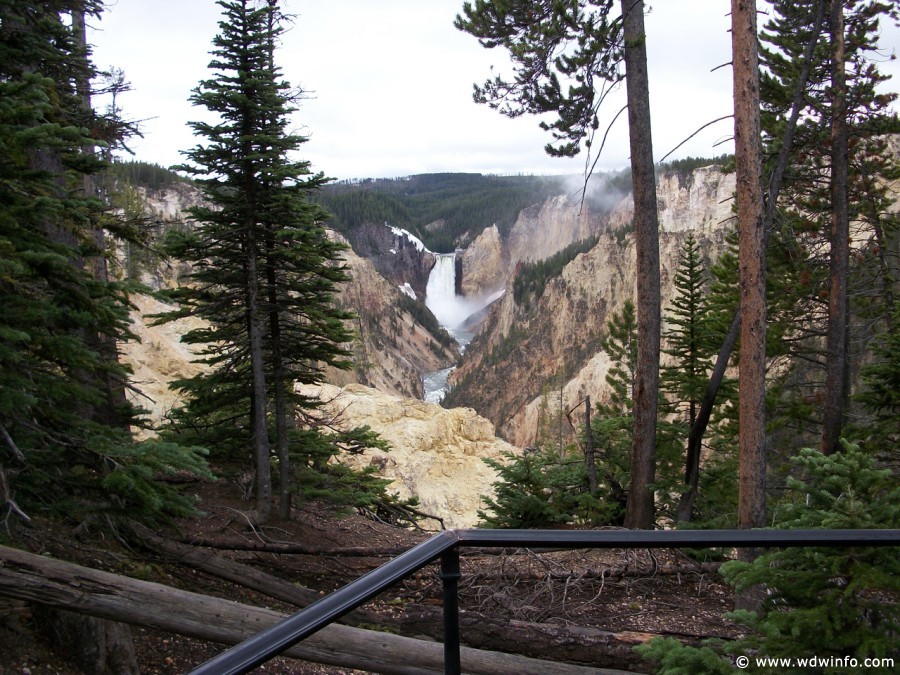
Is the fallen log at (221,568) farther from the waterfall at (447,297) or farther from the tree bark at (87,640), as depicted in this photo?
the waterfall at (447,297)

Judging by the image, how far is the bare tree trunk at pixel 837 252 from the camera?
11.4 m

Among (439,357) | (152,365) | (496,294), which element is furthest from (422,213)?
(152,365)

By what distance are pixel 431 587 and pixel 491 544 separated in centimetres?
502

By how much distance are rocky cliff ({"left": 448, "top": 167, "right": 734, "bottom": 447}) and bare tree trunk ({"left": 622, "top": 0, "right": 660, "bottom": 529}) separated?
4807 centimetres

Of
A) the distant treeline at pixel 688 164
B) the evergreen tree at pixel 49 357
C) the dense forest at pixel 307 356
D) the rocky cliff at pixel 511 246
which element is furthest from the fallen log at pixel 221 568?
the rocky cliff at pixel 511 246

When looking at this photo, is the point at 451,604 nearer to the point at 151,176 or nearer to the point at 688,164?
the point at 151,176

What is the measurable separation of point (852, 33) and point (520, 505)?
1148 centimetres

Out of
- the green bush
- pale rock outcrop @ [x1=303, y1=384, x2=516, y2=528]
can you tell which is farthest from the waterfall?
the green bush

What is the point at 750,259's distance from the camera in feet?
22.1

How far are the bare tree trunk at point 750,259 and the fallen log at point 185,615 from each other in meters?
3.98

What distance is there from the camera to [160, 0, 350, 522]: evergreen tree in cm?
826

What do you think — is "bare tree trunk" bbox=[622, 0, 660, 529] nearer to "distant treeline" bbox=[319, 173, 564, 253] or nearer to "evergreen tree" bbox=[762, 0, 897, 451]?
"evergreen tree" bbox=[762, 0, 897, 451]

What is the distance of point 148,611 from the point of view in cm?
342

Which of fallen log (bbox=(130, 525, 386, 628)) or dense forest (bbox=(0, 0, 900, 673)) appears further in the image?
fallen log (bbox=(130, 525, 386, 628))
